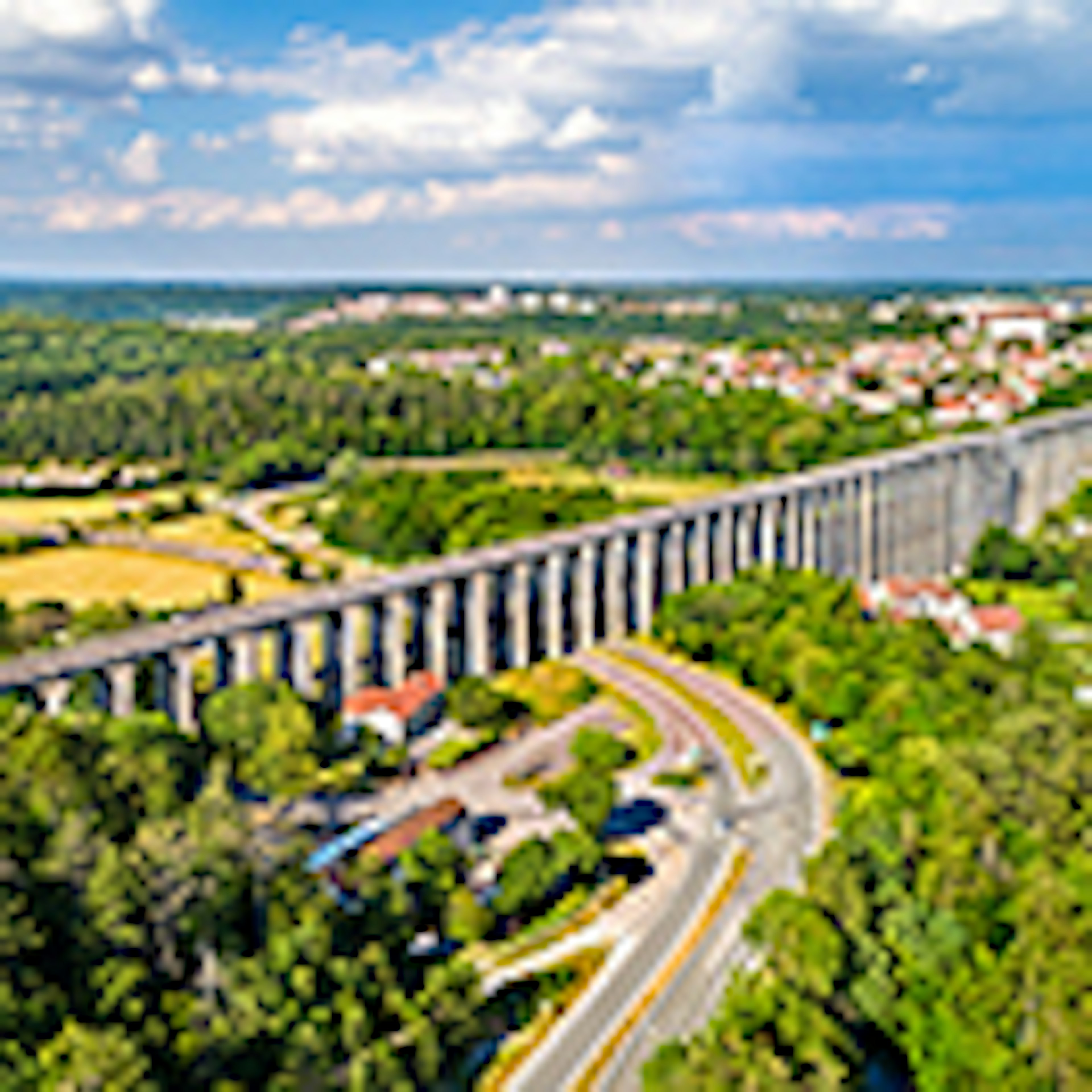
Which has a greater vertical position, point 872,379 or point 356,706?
point 872,379

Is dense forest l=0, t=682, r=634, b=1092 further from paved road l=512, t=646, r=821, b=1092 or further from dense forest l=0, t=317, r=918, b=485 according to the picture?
dense forest l=0, t=317, r=918, b=485

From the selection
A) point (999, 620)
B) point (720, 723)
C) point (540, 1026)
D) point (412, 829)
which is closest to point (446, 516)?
point (720, 723)

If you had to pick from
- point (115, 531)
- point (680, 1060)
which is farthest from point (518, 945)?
point (115, 531)

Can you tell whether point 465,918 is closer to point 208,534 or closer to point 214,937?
point 214,937

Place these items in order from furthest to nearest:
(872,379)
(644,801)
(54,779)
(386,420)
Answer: (872,379) < (386,420) < (644,801) < (54,779)

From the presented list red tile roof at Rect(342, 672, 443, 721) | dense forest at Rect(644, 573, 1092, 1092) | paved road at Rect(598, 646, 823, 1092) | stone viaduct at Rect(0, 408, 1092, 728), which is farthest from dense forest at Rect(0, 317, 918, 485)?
dense forest at Rect(644, 573, 1092, 1092)

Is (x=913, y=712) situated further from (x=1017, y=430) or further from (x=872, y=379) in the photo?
(x=872, y=379)
